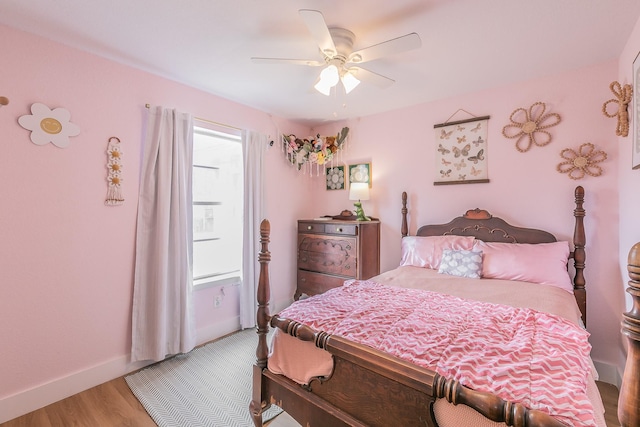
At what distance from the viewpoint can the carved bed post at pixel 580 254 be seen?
2.33 m

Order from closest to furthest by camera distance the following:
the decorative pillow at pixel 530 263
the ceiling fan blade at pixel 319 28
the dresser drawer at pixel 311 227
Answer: the ceiling fan blade at pixel 319 28
the decorative pillow at pixel 530 263
the dresser drawer at pixel 311 227

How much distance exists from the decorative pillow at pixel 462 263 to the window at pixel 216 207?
2.15 metres

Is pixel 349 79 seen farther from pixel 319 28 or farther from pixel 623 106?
pixel 623 106

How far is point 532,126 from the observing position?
2.58 metres

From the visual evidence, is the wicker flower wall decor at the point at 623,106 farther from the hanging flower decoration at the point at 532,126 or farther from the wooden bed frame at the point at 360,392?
the wooden bed frame at the point at 360,392

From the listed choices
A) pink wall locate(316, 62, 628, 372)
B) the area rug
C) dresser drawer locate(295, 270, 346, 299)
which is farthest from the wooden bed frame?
pink wall locate(316, 62, 628, 372)

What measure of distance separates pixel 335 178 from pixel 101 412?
315cm

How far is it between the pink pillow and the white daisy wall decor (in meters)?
2.97

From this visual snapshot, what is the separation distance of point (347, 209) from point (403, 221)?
80cm

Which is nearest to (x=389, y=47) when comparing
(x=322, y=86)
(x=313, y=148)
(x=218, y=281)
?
(x=322, y=86)

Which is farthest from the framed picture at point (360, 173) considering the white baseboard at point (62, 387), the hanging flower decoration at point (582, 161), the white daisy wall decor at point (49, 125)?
the white baseboard at point (62, 387)

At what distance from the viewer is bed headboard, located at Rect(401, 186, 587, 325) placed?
2.33 m

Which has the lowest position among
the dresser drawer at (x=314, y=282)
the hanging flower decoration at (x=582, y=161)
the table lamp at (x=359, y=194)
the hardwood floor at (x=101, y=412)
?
the hardwood floor at (x=101, y=412)

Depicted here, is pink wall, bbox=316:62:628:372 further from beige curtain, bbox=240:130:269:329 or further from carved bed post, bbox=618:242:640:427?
carved bed post, bbox=618:242:640:427
